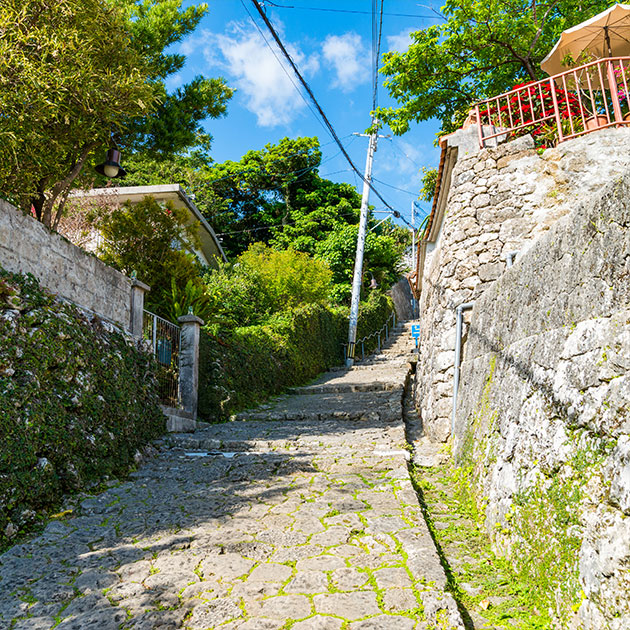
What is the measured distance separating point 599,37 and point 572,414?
7133mm

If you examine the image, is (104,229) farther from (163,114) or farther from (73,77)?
(73,77)

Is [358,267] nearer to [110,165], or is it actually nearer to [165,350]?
[165,350]

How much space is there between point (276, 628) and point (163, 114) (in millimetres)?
10232

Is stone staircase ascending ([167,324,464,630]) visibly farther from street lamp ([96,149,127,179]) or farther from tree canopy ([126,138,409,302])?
tree canopy ([126,138,409,302])

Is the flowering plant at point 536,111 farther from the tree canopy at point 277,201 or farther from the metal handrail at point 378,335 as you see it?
the tree canopy at point 277,201

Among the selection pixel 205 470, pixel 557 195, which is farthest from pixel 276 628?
pixel 557 195

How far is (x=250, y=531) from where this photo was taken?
3.96 meters

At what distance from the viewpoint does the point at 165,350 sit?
8.37 meters

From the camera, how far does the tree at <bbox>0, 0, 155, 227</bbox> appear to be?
573 centimetres

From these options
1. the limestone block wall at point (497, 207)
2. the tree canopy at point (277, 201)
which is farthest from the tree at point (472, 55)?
the tree canopy at point (277, 201)

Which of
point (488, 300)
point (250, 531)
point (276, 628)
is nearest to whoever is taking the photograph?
point (276, 628)

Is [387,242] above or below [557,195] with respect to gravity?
above

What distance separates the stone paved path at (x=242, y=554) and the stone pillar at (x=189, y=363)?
2.26m

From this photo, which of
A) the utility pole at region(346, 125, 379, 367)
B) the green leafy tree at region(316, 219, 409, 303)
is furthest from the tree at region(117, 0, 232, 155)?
the green leafy tree at region(316, 219, 409, 303)
